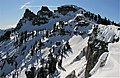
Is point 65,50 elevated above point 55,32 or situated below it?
below

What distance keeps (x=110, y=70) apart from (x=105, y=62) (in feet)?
15.3

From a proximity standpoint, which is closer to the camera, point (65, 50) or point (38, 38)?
point (65, 50)

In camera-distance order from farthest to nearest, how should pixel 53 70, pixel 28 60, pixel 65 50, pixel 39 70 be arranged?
pixel 28 60, pixel 65 50, pixel 39 70, pixel 53 70

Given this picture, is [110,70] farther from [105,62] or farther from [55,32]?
[55,32]

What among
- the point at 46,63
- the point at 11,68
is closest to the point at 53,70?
the point at 46,63

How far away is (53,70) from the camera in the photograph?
133 m

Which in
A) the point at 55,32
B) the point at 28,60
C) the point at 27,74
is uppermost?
the point at 55,32

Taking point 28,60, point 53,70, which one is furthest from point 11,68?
point 53,70

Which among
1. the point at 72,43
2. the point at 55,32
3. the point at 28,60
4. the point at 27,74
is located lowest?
the point at 27,74

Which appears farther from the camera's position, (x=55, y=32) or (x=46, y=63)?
(x=55, y=32)

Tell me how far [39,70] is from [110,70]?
11519 centimetres

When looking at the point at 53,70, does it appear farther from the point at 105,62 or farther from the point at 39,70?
the point at 105,62

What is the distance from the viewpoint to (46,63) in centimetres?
14638

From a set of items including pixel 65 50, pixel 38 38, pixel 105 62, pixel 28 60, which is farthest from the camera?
pixel 38 38
